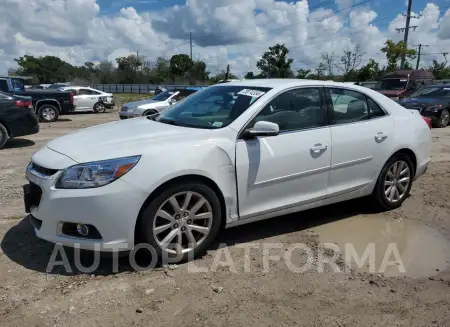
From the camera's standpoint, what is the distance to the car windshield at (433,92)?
47.6 ft

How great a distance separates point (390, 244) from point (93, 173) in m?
2.89

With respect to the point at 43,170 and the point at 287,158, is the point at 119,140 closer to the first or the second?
the point at 43,170

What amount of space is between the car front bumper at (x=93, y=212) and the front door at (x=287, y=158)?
1010mm

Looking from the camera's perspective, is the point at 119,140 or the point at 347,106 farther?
the point at 347,106

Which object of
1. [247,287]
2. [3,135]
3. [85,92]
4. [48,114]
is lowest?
[247,287]

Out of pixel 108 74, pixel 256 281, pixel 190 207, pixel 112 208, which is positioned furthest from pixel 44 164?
pixel 108 74

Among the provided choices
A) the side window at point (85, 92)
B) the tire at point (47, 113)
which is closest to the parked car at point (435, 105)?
the tire at point (47, 113)

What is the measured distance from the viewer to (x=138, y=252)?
141 inches

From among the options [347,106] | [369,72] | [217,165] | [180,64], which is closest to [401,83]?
[347,106]

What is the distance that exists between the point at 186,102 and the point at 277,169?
1421 millimetres

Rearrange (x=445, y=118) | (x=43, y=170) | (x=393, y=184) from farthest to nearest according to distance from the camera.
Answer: (x=445, y=118) < (x=393, y=184) < (x=43, y=170)

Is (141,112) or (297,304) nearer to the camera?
(297,304)

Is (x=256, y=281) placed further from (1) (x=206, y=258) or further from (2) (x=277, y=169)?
(2) (x=277, y=169)

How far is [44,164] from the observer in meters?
3.40
